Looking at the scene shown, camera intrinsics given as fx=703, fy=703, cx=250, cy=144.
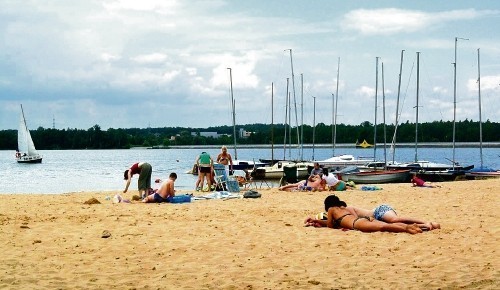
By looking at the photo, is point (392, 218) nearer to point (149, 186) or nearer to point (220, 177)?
point (149, 186)

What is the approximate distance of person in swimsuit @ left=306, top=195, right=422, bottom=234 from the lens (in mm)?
12387

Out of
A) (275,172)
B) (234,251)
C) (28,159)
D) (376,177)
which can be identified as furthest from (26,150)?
(234,251)

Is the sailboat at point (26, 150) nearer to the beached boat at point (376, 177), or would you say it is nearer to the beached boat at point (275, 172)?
the beached boat at point (275, 172)

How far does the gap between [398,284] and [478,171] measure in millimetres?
35297

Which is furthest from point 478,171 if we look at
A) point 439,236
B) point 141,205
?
point 439,236

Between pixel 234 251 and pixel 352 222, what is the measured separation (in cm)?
287

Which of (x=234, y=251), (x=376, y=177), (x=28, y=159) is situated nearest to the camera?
(x=234, y=251)

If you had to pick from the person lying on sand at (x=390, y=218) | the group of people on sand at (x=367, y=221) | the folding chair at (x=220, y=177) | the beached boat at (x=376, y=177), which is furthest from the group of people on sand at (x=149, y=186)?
the beached boat at (x=376, y=177)

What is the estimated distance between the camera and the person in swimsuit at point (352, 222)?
12.4m

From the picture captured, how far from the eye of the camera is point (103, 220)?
14.6m

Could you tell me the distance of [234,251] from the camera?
10867 mm

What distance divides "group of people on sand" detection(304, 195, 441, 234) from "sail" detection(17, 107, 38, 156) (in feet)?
265

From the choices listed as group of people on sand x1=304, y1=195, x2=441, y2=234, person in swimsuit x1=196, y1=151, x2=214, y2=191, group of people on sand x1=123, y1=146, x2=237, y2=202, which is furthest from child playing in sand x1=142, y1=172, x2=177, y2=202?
group of people on sand x1=304, y1=195, x2=441, y2=234

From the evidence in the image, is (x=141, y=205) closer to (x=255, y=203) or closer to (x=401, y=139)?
(x=255, y=203)
